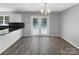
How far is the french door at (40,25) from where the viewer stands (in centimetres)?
1128

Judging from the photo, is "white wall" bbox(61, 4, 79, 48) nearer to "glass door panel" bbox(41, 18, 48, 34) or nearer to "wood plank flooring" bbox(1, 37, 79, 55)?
"wood plank flooring" bbox(1, 37, 79, 55)

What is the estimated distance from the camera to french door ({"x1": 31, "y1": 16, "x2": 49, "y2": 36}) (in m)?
11.3

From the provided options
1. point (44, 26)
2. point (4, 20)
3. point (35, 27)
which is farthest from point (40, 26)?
point (4, 20)

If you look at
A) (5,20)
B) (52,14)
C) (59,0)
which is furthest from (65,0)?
(5,20)

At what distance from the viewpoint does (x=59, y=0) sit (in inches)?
158

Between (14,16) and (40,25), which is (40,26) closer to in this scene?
(40,25)

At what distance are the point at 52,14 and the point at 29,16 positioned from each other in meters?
2.05

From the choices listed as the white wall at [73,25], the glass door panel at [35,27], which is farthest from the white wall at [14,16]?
Answer: the white wall at [73,25]

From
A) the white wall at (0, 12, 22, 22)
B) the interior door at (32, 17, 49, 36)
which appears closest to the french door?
the interior door at (32, 17, 49, 36)

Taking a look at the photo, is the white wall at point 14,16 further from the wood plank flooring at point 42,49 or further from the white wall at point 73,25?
the white wall at point 73,25

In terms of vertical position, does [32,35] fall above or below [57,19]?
below

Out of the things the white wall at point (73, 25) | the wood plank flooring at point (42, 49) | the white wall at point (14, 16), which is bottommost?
the wood plank flooring at point (42, 49)
